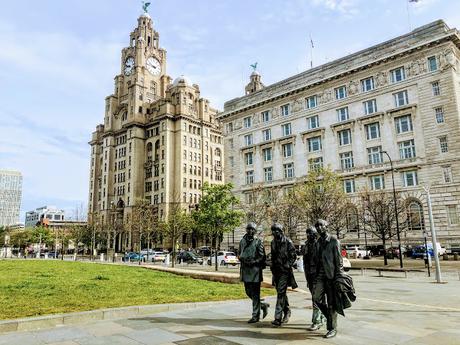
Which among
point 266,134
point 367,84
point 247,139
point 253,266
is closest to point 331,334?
point 253,266

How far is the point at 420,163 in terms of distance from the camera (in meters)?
44.6

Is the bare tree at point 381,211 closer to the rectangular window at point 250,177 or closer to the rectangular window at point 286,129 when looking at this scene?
the rectangular window at point 286,129

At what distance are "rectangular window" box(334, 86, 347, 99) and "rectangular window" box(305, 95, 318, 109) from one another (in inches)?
128

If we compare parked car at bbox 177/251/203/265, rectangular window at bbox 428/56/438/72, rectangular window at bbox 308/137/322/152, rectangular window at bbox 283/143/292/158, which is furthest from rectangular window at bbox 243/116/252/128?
rectangular window at bbox 428/56/438/72

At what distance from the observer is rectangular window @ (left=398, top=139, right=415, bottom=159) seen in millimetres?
46031

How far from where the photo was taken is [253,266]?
861 centimetres

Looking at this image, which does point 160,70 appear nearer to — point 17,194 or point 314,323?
point 314,323

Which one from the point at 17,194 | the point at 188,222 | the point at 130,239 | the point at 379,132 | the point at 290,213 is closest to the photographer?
the point at 290,213

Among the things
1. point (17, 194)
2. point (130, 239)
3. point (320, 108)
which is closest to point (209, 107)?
Result: point (130, 239)

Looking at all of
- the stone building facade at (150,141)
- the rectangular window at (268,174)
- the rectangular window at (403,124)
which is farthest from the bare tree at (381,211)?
the stone building facade at (150,141)

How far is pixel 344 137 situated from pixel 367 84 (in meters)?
7.44

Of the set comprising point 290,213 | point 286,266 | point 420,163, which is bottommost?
point 286,266

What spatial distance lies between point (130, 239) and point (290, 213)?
47.6 meters

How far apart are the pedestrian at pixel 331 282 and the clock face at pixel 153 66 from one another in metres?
96.5
